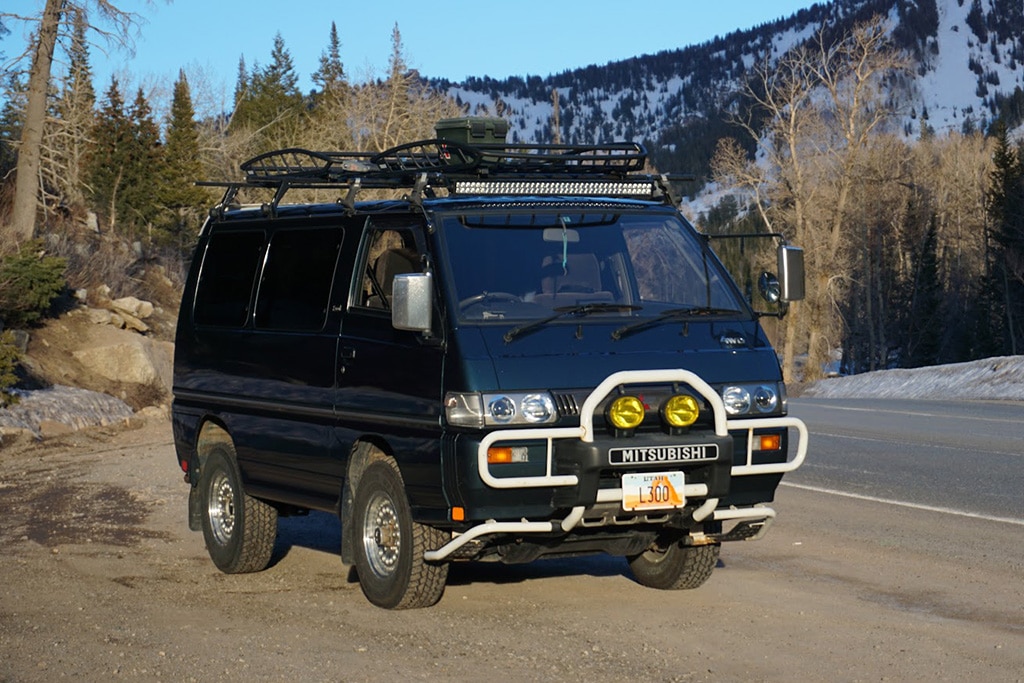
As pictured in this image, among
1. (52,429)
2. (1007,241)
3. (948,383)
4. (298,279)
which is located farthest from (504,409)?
(1007,241)

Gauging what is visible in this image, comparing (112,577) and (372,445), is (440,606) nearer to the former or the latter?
(372,445)

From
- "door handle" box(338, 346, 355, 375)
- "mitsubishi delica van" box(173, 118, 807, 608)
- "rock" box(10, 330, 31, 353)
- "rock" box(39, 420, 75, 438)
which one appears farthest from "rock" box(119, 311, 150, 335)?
"door handle" box(338, 346, 355, 375)

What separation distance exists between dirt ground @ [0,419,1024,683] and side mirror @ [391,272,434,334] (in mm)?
1544

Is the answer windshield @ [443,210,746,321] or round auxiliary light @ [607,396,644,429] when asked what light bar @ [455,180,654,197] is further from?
round auxiliary light @ [607,396,644,429]

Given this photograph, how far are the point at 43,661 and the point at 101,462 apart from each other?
35.1 feet

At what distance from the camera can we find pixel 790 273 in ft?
27.4

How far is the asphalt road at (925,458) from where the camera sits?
42.9 ft

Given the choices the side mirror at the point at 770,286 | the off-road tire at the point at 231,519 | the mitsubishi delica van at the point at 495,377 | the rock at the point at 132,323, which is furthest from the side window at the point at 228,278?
the rock at the point at 132,323

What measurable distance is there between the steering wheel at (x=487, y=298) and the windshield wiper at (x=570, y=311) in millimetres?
243

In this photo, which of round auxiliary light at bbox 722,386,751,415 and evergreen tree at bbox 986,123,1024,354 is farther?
evergreen tree at bbox 986,123,1024,354

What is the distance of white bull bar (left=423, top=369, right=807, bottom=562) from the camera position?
23.0ft

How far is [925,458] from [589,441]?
10591 millimetres

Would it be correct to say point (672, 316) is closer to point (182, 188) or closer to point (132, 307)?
point (132, 307)

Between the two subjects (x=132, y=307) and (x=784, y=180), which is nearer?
(x=132, y=307)
